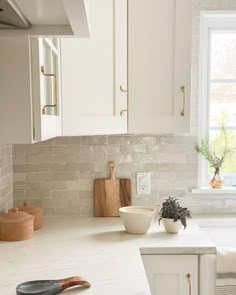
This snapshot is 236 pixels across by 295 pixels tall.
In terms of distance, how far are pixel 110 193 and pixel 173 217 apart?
531mm

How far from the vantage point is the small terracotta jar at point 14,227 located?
194 cm

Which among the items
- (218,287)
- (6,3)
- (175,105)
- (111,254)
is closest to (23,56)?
(6,3)

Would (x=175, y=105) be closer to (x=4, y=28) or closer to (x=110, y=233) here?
(x=110, y=233)

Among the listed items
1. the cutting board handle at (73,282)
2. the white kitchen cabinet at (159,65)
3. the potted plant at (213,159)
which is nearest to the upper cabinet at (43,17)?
the cutting board handle at (73,282)

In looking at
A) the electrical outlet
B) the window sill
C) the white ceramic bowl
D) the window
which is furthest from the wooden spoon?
the window

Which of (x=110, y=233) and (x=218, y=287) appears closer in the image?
(x=218, y=287)

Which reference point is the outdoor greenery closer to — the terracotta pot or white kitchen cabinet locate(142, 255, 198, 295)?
the terracotta pot

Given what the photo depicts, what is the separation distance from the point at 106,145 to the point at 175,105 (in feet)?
1.66

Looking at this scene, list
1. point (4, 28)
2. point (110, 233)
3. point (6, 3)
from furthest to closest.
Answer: point (110, 233) → point (4, 28) → point (6, 3)

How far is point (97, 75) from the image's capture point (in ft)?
6.64

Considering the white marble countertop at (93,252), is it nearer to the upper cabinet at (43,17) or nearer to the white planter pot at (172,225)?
the white planter pot at (172,225)

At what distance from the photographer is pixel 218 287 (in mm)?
1880

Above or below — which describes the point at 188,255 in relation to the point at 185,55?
below

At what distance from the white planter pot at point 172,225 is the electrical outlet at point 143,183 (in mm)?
432
